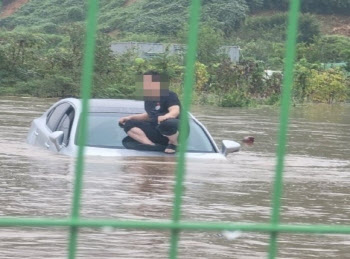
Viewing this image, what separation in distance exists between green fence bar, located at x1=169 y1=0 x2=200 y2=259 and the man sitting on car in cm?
361

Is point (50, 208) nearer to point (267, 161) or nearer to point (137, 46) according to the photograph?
point (267, 161)

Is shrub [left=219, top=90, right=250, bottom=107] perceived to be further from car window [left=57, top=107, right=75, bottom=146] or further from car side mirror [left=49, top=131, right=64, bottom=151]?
car side mirror [left=49, top=131, right=64, bottom=151]

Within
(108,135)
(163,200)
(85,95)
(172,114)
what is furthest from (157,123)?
(85,95)

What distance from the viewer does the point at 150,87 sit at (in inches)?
233

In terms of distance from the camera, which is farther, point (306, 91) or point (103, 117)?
point (306, 91)

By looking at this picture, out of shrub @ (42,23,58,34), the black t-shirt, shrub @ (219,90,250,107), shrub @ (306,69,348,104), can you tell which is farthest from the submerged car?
shrub @ (306,69,348,104)

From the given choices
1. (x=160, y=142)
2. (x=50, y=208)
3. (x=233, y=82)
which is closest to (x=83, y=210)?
(x=50, y=208)

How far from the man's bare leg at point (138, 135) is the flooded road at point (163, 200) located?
25cm

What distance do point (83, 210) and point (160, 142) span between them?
2675 mm

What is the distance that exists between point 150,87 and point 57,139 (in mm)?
3493

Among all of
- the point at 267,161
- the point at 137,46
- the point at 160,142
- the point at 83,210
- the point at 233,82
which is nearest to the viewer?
the point at 83,210

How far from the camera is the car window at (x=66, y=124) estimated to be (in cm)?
934

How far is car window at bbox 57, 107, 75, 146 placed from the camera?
9.34 m

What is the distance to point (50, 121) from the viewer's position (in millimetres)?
10398
